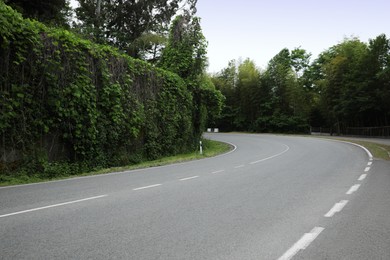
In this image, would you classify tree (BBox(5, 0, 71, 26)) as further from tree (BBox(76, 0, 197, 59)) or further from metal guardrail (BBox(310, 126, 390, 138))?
metal guardrail (BBox(310, 126, 390, 138))

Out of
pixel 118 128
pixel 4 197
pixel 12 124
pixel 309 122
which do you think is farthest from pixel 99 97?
pixel 309 122

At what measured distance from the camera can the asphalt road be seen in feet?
12.9

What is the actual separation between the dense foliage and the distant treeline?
34504mm

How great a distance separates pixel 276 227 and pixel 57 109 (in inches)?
367

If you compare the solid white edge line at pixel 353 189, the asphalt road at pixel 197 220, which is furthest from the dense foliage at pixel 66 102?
the solid white edge line at pixel 353 189

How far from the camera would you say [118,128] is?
14.8 meters

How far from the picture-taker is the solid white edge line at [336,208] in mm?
5738

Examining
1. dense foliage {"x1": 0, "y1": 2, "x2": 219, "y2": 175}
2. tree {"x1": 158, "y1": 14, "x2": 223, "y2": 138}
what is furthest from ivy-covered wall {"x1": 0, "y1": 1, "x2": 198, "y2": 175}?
tree {"x1": 158, "y1": 14, "x2": 223, "y2": 138}

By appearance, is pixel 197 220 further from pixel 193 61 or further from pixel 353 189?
pixel 193 61

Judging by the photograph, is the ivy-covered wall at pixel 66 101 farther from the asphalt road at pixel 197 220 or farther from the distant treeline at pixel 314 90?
the distant treeline at pixel 314 90

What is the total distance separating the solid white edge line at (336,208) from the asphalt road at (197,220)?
0.06ft

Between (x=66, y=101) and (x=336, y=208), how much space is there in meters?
9.72

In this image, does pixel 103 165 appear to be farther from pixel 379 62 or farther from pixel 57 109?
pixel 379 62

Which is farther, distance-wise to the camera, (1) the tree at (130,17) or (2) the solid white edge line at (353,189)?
(1) the tree at (130,17)
